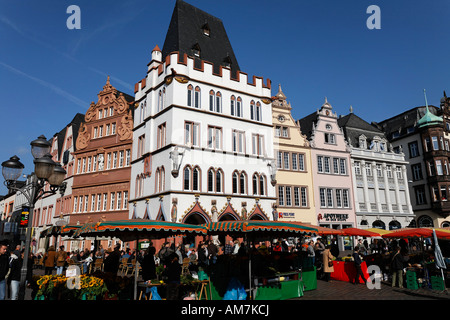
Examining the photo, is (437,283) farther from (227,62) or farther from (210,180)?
(227,62)

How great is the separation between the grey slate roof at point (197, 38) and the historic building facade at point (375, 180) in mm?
18206

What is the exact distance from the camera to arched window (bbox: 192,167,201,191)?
2694 cm

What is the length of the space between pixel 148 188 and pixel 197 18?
60.1 ft

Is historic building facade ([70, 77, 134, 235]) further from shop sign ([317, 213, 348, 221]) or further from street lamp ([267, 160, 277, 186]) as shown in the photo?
shop sign ([317, 213, 348, 221])

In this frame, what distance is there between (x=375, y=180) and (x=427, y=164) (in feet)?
32.6

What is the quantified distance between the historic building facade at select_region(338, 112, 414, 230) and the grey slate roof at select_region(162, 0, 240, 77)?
59.7 feet

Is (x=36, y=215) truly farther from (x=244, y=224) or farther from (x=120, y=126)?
(x=244, y=224)

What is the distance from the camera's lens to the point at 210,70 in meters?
30.2

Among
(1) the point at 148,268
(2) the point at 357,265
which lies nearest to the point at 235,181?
(2) the point at 357,265

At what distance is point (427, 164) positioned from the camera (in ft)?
145

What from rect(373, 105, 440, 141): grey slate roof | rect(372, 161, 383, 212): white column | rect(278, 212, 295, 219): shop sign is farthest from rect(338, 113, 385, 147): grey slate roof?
rect(278, 212, 295, 219): shop sign

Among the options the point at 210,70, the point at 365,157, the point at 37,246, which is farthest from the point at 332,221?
the point at 37,246

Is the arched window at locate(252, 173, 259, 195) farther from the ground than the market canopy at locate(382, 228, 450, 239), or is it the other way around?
the arched window at locate(252, 173, 259, 195)

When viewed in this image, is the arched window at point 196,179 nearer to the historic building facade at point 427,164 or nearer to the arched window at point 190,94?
the arched window at point 190,94
